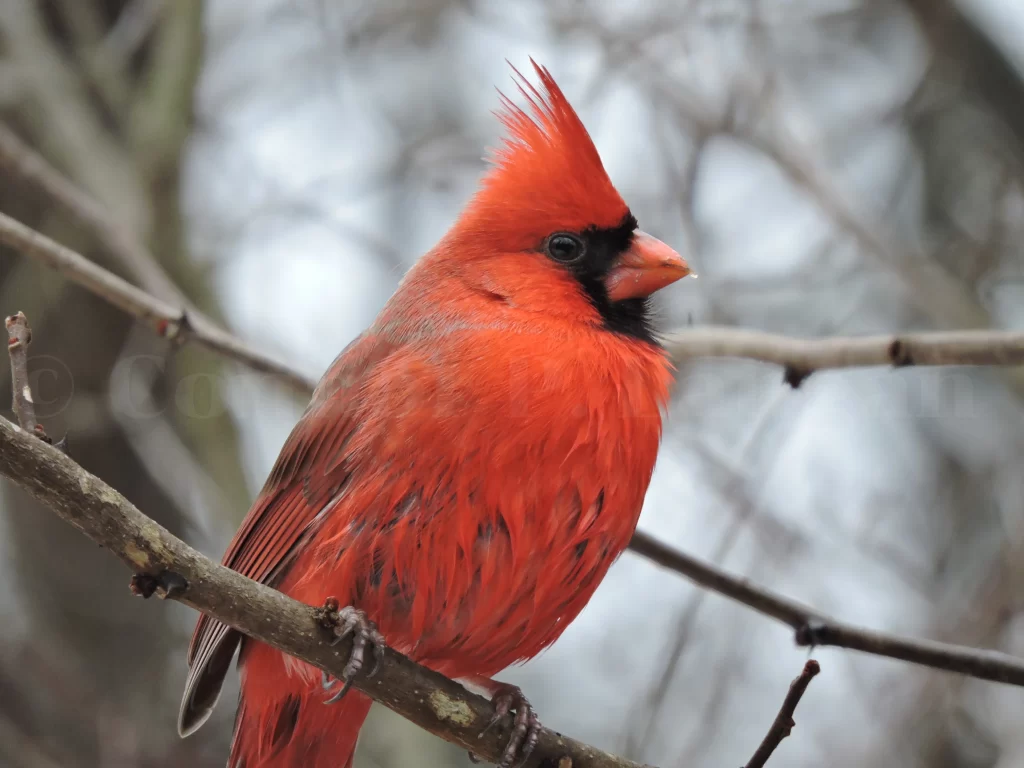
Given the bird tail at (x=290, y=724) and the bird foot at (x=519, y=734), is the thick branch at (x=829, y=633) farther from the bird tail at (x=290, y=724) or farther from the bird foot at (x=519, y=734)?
the bird tail at (x=290, y=724)

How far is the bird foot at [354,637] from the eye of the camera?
66.4 inches

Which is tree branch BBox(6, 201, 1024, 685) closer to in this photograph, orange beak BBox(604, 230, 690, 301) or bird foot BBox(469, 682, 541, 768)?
orange beak BBox(604, 230, 690, 301)

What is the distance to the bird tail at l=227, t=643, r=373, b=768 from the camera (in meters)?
2.26

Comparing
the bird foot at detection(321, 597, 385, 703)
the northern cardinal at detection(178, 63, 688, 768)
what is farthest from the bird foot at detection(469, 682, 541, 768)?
the bird foot at detection(321, 597, 385, 703)

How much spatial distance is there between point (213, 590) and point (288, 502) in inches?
28.8

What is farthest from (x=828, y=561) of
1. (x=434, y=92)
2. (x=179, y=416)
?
(x=434, y=92)

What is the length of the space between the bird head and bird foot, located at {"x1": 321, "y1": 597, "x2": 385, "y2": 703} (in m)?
0.80

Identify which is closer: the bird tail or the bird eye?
the bird tail

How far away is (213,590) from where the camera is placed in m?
1.56

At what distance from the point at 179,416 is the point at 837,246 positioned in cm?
238

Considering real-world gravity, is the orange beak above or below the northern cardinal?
above

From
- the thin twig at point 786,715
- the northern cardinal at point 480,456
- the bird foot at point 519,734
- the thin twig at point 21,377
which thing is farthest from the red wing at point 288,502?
the thin twig at point 786,715

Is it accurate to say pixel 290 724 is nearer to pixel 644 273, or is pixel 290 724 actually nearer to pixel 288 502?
pixel 288 502

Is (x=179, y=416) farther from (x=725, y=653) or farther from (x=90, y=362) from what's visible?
(x=725, y=653)
